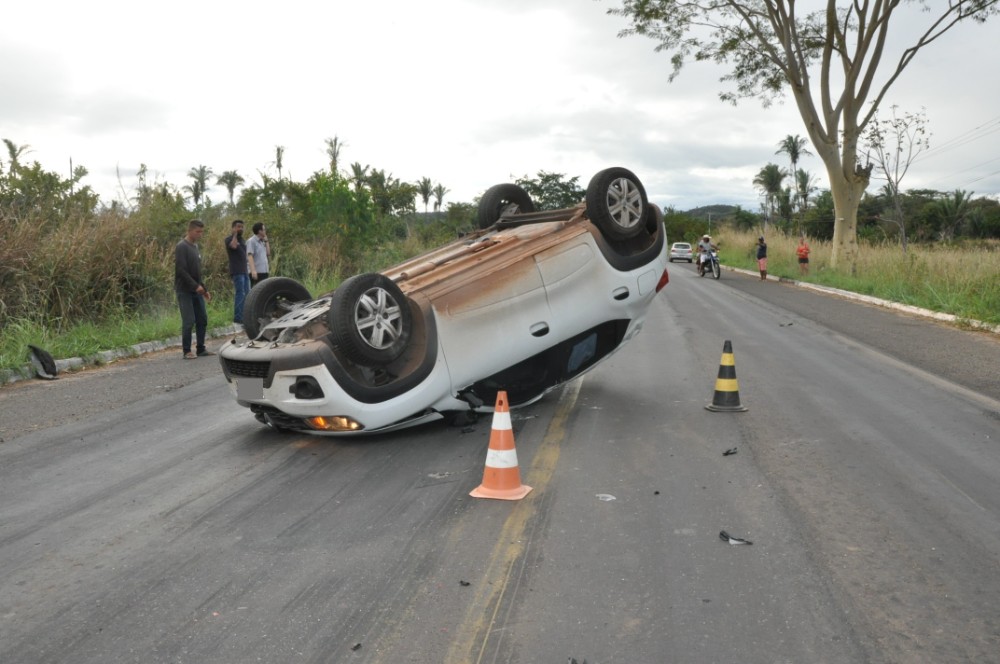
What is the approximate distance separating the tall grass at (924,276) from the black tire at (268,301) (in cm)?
1214

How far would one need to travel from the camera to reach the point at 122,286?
14.5 m

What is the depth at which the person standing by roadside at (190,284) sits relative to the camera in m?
11.0

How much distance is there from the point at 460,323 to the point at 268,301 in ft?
6.62

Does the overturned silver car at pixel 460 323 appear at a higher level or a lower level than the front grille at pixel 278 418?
higher

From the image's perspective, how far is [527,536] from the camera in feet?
14.5

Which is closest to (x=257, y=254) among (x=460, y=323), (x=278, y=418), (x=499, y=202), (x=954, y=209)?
(x=499, y=202)

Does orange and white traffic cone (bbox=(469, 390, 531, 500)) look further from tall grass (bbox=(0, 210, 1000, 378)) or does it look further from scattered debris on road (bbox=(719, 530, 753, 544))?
tall grass (bbox=(0, 210, 1000, 378))

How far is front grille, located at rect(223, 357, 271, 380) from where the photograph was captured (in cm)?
622

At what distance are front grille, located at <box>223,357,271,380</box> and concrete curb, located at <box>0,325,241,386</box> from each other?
16.0 feet

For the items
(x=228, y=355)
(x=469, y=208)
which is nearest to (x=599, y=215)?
(x=228, y=355)

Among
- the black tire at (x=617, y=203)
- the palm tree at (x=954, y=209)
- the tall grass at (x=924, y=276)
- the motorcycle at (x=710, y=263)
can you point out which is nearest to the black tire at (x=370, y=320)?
the black tire at (x=617, y=203)

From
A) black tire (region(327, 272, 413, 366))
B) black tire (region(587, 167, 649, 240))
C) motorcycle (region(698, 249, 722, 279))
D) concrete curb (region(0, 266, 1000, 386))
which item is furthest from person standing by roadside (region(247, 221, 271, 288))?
motorcycle (region(698, 249, 722, 279))

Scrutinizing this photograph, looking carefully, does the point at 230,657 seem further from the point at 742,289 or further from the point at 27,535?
the point at 742,289

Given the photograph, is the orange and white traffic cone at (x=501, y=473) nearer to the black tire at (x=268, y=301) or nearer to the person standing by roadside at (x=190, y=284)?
the black tire at (x=268, y=301)
